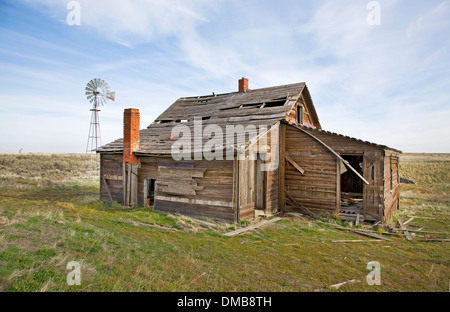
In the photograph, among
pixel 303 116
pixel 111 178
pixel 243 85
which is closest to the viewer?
pixel 111 178

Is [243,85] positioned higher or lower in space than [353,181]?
higher

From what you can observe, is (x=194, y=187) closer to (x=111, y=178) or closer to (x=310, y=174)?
(x=310, y=174)

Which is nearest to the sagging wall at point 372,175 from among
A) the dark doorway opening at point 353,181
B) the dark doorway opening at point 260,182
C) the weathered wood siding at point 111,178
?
the dark doorway opening at point 260,182

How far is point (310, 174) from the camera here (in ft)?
43.8

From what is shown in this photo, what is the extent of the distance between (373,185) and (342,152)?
75.0 inches

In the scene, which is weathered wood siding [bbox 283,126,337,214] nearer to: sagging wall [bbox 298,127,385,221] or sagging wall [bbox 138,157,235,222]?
sagging wall [bbox 298,127,385,221]

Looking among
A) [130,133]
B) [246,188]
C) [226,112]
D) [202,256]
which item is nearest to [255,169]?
[246,188]

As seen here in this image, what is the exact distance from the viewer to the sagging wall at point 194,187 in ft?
37.1

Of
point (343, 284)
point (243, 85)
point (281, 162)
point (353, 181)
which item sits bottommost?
point (343, 284)

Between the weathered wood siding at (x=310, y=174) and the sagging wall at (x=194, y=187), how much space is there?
413cm

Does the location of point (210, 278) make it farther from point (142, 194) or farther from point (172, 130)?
point (172, 130)

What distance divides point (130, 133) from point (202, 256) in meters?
9.02

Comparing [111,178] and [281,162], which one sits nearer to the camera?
[281,162]
